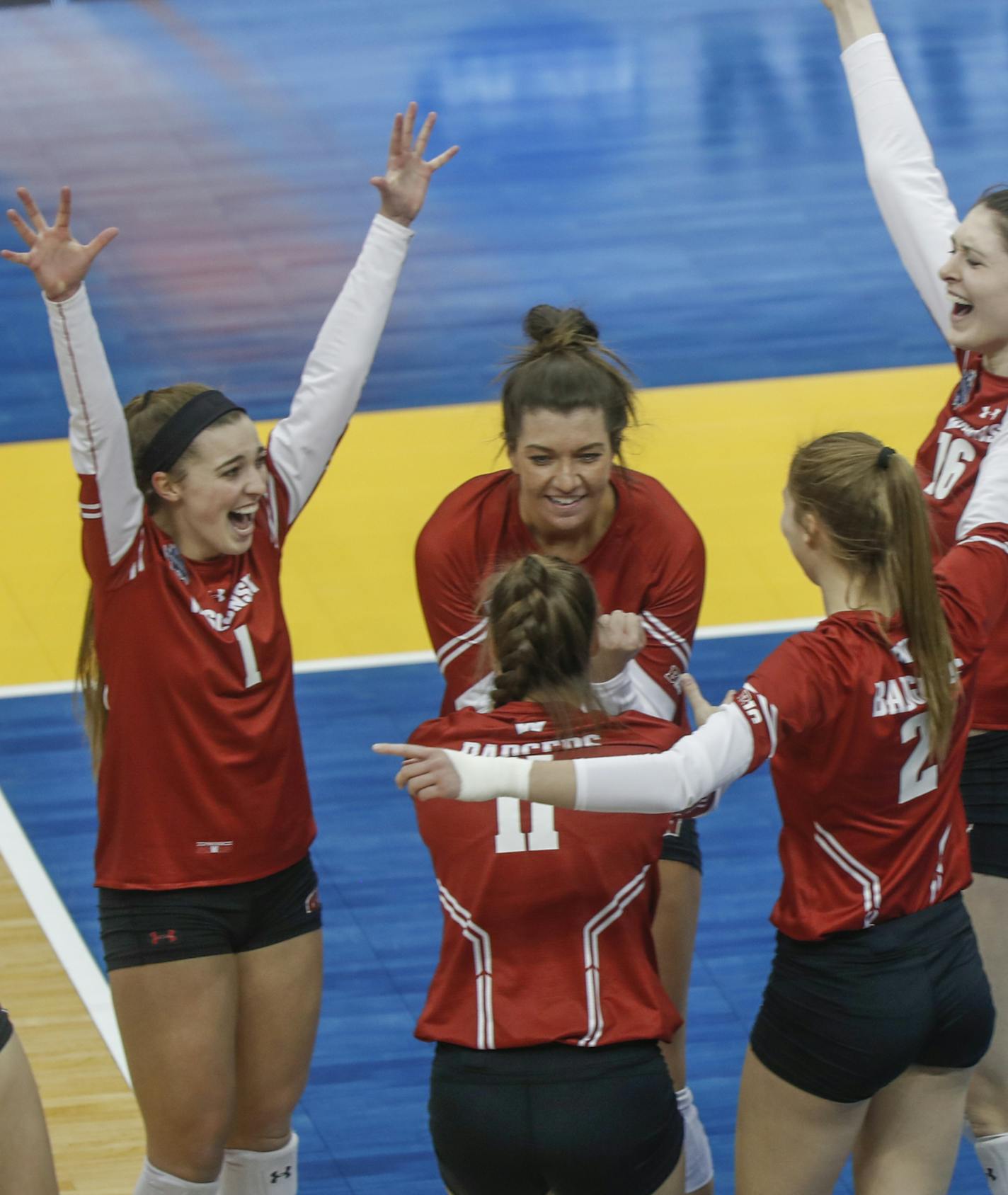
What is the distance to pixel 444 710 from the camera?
3932mm

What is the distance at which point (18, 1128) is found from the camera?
3414mm

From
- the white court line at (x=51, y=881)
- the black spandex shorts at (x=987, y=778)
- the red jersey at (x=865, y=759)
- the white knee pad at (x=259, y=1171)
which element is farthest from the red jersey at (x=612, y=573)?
the white court line at (x=51, y=881)

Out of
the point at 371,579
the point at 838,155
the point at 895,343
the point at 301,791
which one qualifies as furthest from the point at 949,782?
the point at 838,155

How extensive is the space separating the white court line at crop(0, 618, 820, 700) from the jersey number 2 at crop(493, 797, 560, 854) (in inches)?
127

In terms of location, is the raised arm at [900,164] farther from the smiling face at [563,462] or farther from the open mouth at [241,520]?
the open mouth at [241,520]

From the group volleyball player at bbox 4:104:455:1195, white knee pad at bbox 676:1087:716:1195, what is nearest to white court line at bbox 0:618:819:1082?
volleyball player at bbox 4:104:455:1195

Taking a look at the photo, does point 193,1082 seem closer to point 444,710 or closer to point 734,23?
point 444,710

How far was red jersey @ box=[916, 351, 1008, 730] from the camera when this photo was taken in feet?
12.8

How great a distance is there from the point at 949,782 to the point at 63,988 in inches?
109

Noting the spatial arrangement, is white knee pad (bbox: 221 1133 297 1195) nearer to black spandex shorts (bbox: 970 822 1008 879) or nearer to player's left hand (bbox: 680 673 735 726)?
player's left hand (bbox: 680 673 735 726)

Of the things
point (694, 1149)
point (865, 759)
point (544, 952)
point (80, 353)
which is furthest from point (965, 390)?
point (80, 353)

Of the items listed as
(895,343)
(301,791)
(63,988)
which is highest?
(301,791)

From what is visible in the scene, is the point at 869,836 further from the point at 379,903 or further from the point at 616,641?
the point at 379,903

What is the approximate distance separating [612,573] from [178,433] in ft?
3.20
